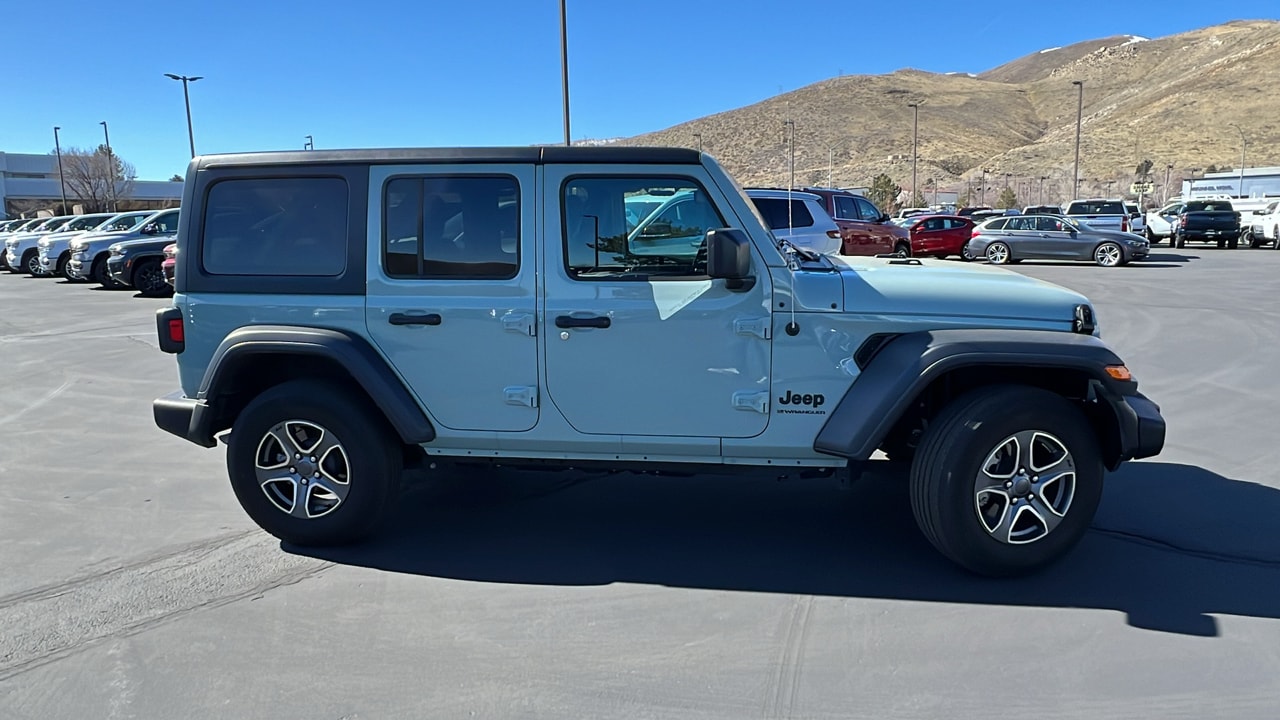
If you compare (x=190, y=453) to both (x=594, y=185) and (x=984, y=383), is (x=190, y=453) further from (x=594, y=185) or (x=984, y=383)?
(x=984, y=383)

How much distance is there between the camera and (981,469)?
3859 millimetres

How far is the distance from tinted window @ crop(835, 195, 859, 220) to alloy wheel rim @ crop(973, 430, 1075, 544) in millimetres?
16136

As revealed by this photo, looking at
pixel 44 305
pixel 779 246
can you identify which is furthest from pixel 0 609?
pixel 44 305

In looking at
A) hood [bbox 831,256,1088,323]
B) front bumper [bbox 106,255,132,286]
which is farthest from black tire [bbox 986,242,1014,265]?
hood [bbox 831,256,1088,323]

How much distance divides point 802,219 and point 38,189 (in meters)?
84.5

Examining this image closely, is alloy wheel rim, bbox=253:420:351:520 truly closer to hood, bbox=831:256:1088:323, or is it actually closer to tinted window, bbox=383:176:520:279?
tinted window, bbox=383:176:520:279

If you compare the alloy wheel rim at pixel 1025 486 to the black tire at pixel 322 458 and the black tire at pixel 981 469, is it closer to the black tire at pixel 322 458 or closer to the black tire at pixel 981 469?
the black tire at pixel 981 469

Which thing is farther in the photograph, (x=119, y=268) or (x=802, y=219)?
(x=119, y=268)

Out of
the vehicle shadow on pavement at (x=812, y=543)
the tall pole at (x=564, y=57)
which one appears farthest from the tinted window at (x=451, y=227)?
the tall pole at (x=564, y=57)

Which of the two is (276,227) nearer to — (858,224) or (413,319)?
(413,319)

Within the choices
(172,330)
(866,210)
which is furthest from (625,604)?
(866,210)

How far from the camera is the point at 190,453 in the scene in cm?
630

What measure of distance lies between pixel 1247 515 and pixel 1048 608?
1.87 meters

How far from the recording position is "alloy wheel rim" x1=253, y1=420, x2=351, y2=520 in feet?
14.5
